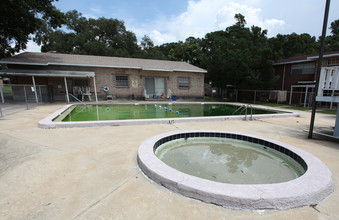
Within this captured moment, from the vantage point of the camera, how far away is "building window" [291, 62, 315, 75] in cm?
1603

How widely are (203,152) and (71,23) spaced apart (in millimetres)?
39872

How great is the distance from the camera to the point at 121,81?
16406 millimetres

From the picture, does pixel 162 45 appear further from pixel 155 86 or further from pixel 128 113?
pixel 128 113

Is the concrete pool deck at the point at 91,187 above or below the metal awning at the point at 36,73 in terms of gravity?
below

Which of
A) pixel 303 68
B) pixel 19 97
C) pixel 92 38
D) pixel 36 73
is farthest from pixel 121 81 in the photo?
pixel 92 38

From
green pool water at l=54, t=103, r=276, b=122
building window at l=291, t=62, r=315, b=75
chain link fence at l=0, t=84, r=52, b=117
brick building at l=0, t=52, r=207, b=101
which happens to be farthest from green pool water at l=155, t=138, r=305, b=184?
building window at l=291, t=62, r=315, b=75

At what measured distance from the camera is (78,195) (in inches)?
84.5

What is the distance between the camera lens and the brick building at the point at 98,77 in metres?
13.2

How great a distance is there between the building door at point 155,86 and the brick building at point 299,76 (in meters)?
12.5

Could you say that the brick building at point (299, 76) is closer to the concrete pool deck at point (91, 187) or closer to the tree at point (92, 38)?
the concrete pool deck at point (91, 187)

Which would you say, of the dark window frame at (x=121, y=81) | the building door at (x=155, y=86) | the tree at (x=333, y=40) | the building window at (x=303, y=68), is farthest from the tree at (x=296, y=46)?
the dark window frame at (x=121, y=81)

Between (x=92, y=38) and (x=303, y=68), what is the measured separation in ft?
109

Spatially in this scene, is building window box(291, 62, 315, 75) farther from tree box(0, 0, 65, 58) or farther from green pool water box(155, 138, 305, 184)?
tree box(0, 0, 65, 58)

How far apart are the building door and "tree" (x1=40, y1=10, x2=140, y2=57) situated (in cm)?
1458
